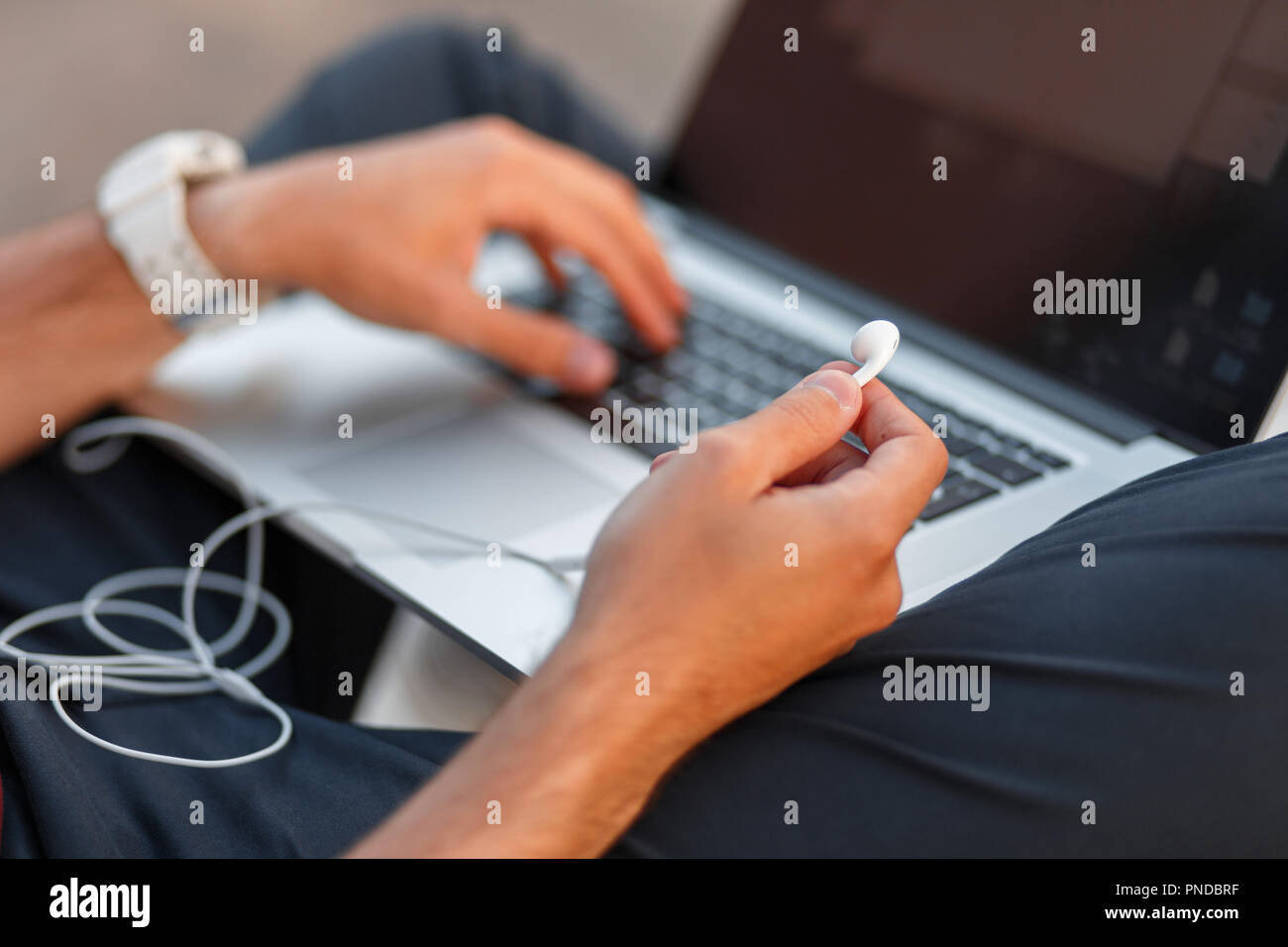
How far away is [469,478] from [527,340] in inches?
4.5

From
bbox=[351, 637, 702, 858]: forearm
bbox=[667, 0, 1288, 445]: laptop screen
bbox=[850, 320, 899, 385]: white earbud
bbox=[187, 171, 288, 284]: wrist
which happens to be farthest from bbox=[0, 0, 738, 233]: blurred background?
bbox=[351, 637, 702, 858]: forearm

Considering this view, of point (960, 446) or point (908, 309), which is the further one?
point (908, 309)

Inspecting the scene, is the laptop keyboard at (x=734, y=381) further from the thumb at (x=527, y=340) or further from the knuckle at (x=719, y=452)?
the knuckle at (x=719, y=452)

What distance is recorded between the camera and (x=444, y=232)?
0.79m

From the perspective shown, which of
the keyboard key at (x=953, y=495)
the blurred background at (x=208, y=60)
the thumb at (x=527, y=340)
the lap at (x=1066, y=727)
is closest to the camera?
the lap at (x=1066, y=727)

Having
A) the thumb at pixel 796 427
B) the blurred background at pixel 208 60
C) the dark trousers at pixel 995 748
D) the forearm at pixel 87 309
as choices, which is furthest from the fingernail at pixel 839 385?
the blurred background at pixel 208 60

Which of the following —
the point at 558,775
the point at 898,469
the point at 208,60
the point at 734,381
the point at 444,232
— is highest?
the point at 208,60

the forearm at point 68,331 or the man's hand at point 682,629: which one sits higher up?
the forearm at point 68,331

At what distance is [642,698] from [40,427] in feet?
1.91

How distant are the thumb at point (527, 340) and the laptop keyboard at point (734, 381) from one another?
0.02 m

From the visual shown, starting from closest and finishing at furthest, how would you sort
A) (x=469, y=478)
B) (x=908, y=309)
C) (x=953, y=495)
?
(x=953, y=495) → (x=469, y=478) → (x=908, y=309)

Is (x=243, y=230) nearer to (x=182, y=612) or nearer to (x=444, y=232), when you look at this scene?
(x=444, y=232)

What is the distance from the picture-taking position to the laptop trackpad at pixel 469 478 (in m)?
0.68

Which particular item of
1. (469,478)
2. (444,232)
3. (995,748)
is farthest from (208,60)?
(995,748)
